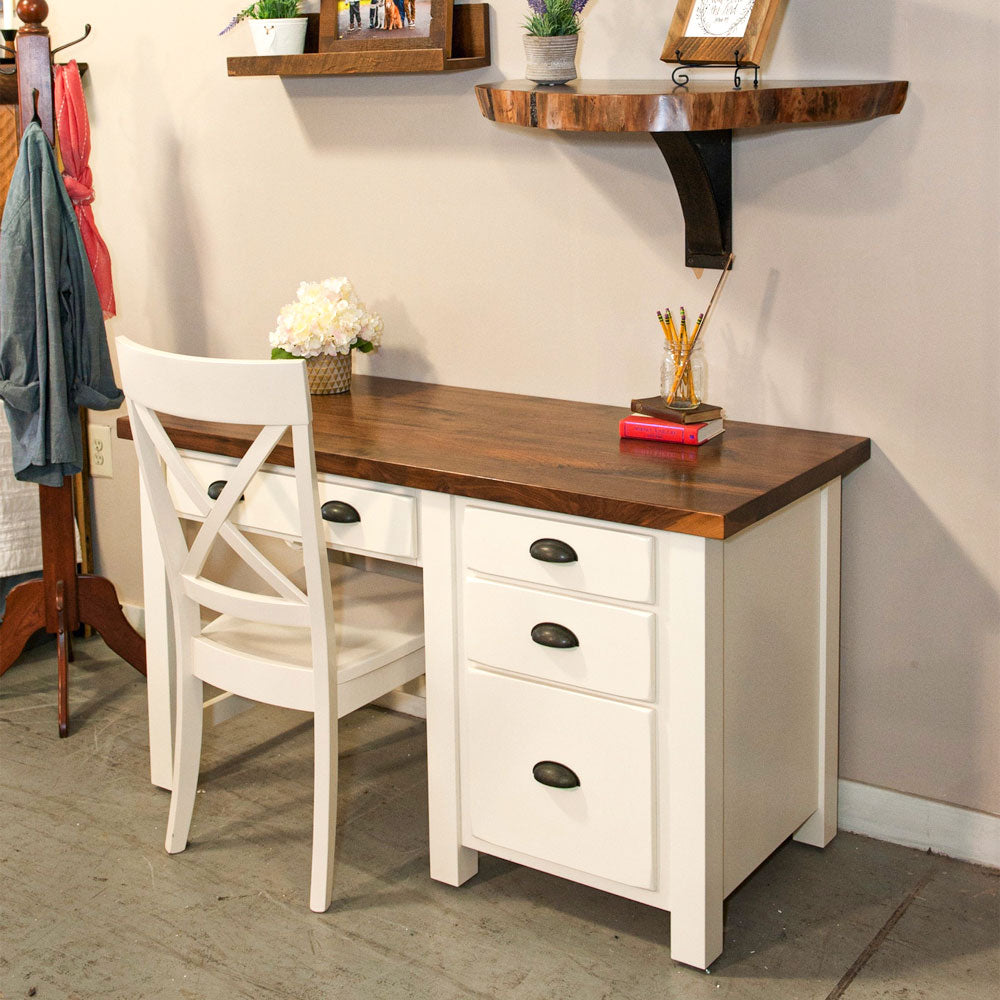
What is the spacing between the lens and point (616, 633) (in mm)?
1930

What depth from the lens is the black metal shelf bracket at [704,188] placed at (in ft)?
6.98

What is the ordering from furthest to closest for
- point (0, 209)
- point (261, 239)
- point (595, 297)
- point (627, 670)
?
point (0, 209), point (261, 239), point (595, 297), point (627, 670)

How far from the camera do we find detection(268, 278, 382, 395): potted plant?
250 cm

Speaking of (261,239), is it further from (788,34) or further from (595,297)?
(788,34)

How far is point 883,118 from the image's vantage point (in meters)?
2.08

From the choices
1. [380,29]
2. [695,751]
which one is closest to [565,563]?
[695,751]

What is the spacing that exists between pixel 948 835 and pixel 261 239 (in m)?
1.85

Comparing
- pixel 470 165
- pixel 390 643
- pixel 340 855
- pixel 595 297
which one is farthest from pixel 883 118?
pixel 340 855

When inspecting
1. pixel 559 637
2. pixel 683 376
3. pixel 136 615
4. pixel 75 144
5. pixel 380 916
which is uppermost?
pixel 75 144

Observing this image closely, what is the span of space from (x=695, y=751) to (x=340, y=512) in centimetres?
71

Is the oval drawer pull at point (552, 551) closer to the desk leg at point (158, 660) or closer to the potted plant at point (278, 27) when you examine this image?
the desk leg at point (158, 660)

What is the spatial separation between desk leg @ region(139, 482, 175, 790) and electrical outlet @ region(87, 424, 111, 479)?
33.8 inches

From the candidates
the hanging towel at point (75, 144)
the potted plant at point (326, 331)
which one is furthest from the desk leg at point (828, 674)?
the hanging towel at point (75, 144)

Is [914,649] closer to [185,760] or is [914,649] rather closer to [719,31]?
[719,31]
